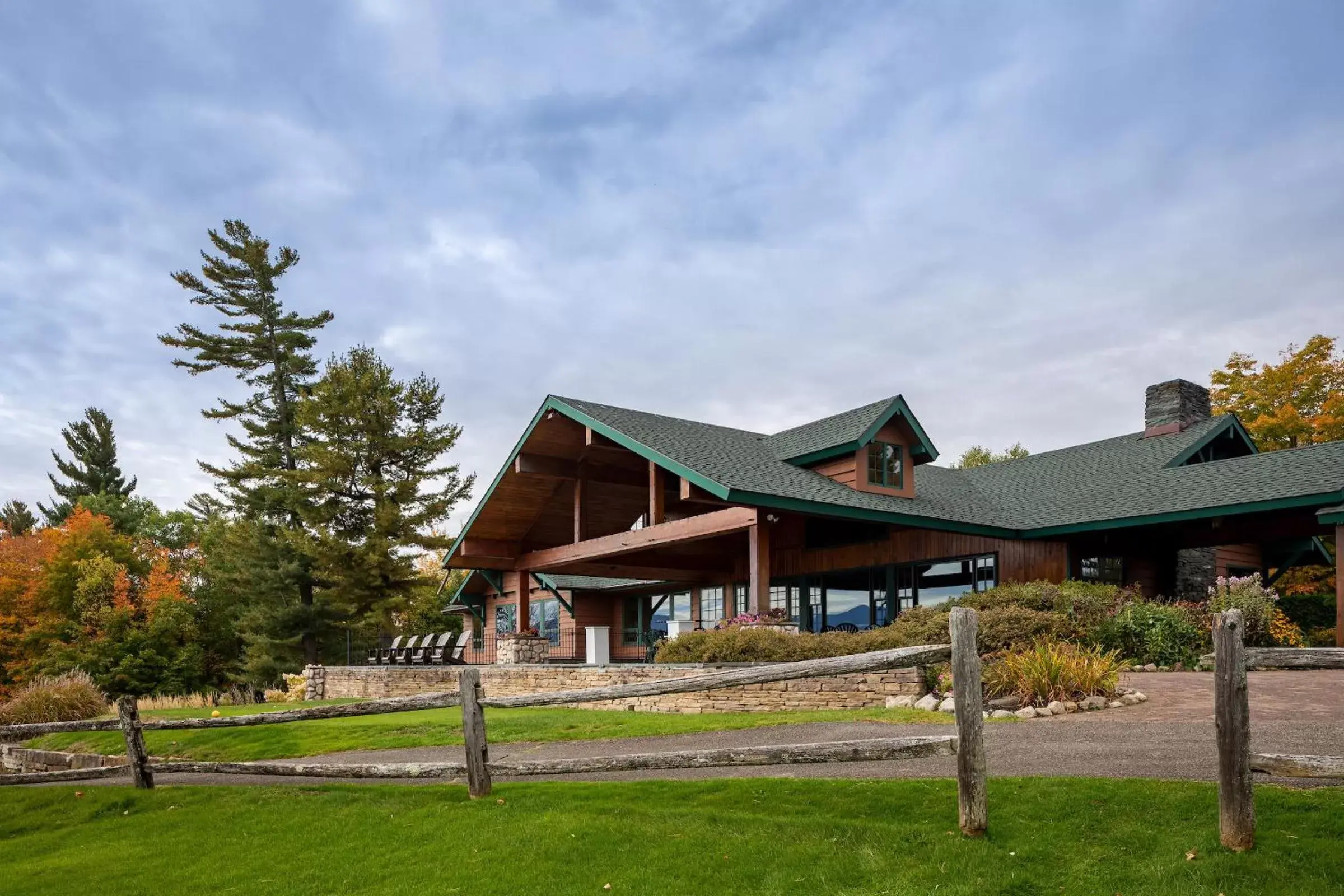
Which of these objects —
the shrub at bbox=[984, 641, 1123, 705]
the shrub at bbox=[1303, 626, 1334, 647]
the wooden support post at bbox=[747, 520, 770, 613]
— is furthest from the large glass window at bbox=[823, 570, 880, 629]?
the shrub at bbox=[984, 641, 1123, 705]

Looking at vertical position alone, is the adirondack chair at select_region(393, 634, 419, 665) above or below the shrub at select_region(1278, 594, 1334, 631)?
below

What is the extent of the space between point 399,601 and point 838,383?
19.1 m

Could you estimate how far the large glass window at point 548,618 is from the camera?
108 feet

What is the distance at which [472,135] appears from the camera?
18828 millimetres

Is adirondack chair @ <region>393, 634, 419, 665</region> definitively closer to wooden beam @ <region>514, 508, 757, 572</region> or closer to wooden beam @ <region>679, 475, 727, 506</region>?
wooden beam @ <region>514, 508, 757, 572</region>

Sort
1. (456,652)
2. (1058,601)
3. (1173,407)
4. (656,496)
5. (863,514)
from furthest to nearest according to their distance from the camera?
(456,652) → (1173,407) → (656,496) → (863,514) → (1058,601)

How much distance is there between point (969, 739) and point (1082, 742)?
11.9ft

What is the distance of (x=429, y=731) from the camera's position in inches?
536

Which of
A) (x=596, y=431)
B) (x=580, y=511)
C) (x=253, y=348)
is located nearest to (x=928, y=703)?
(x=596, y=431)

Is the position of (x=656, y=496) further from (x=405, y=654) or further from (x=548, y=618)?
(x=548, y=618)

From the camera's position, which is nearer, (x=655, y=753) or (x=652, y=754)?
(x=652, y=754)

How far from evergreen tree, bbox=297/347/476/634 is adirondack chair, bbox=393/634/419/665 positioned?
5.03m

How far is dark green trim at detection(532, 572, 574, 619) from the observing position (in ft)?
99.1

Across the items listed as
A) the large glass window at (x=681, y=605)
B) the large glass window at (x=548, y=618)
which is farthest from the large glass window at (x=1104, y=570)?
the large glass window at (x=548, y=618)
